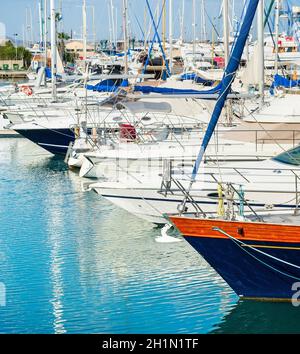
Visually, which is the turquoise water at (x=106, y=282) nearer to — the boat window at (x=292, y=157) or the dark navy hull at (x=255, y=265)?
the dark navy hull at (x=255, y=265)

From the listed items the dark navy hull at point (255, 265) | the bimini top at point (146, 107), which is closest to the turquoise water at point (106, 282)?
the dark navy hull at point (255, 265)

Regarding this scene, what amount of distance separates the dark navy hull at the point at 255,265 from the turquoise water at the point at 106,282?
1.02ft

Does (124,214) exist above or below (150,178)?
below

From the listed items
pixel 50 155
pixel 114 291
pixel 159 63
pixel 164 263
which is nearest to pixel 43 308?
pixel 114 291

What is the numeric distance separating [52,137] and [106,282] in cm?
1665

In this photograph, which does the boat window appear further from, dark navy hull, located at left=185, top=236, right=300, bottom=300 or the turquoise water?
dark navy hull, located at left=185, top=236, right=300, bottom=300

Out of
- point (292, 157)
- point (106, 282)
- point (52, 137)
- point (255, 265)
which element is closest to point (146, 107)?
point (52, 137)

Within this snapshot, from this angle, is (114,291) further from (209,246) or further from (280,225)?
(280,225)

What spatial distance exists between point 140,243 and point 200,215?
15.9 ft

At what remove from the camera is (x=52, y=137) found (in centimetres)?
3145

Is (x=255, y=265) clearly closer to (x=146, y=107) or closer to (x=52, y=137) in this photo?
(x=146, y=107)

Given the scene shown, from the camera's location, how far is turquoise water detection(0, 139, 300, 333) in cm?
1332

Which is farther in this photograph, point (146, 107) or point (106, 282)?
point (146, 107)
